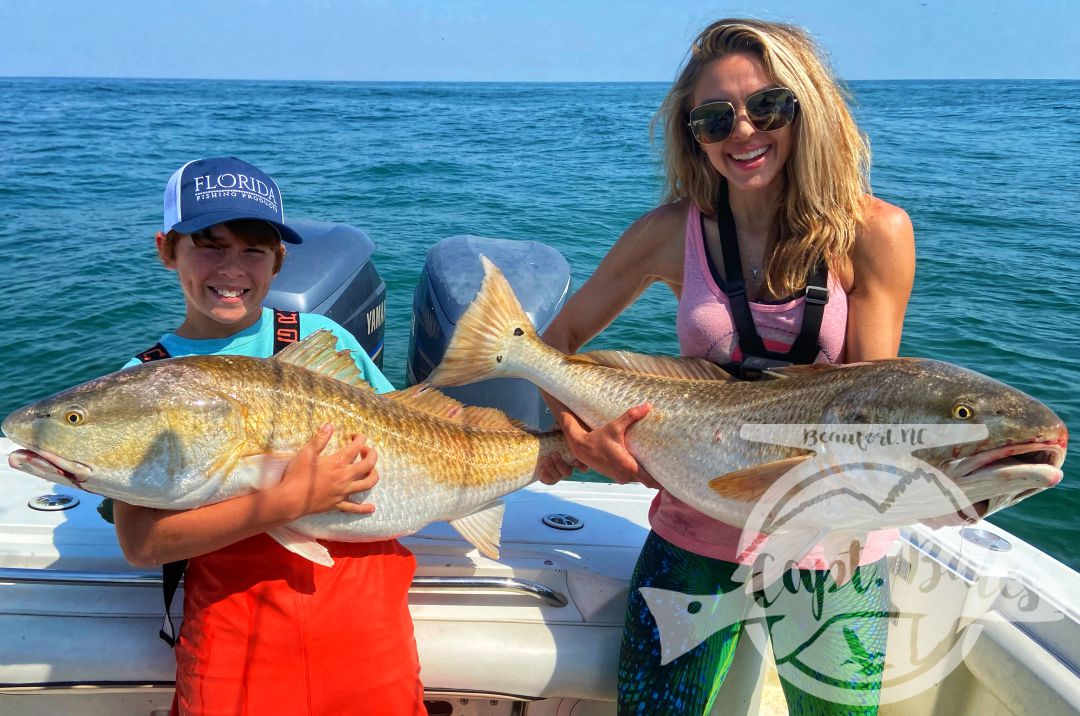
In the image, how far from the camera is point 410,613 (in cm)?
256

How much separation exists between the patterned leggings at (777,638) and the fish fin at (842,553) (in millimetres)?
24

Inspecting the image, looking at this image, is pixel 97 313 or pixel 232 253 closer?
pixel 232 253

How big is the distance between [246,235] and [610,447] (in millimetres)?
1361

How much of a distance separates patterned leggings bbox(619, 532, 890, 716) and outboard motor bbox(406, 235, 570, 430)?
5.80ft

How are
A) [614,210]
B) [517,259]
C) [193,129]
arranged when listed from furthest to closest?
[193,129] < [614,210] < [517,259]

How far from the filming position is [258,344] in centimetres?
256

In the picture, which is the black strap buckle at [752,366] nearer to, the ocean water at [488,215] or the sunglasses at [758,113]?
the sunglasses at [758,113]

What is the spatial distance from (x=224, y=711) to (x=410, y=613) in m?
0.65

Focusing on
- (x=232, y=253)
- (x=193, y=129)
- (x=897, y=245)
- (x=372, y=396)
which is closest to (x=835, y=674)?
(x=897, y=245)

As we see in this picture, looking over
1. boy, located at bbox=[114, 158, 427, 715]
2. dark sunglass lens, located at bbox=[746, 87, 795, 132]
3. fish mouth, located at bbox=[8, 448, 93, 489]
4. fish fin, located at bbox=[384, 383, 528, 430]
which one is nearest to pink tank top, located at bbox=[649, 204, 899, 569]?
dark sunglass lens, located at bbox=[746, 87, 795, 132]

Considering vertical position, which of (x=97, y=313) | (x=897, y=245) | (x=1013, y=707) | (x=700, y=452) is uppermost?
(x=897, y=245)

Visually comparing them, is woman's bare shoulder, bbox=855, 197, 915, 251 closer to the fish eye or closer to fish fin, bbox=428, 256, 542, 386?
the fish eye

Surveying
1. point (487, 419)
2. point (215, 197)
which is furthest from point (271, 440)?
point (215, 197)

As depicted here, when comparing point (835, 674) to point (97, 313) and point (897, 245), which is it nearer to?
point (897, 245)
